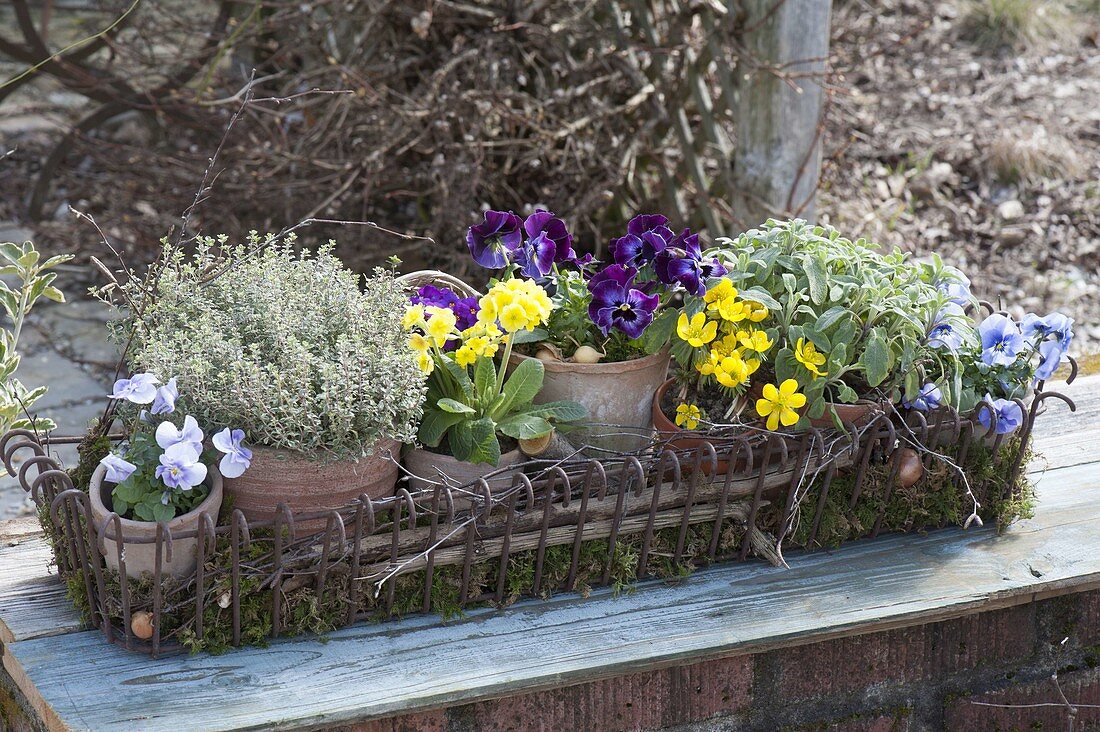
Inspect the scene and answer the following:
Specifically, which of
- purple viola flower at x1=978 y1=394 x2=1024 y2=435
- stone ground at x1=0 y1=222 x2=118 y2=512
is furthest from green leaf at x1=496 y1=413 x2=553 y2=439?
stone ground at x1=0 y1=222 x2=118 y2=512

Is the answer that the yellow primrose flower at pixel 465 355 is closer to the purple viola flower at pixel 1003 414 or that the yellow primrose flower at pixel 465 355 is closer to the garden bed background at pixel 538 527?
the garden bed background at pixel 538 527

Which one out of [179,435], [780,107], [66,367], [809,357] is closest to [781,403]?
[809,357]

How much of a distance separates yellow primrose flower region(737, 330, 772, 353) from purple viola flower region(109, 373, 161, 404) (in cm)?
96

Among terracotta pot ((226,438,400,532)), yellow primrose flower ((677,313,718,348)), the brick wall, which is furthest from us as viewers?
yellow primrose flower ((677,313,718,348))

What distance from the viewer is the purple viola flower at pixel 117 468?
5.20ft

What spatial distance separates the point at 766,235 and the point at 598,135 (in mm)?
2079

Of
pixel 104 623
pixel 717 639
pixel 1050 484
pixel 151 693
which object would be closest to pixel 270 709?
pixel 151 693

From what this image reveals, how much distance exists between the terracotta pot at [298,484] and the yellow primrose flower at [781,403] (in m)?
0.64

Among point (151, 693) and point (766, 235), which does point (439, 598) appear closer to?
point (151, 693)

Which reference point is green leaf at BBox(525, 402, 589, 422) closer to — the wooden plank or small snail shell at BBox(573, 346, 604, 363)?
small snail shell at BBox(573, 346, 604, 363)

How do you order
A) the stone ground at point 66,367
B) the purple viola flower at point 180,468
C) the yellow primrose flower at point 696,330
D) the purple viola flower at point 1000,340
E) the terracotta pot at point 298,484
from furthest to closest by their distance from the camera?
1. the stone ground at point 66,367
2. the purple viola flower at point 1000,340
3. the yellow primrose flower at point 696,330
4. the terracotta pot at point 298,484
5. the purple viola flower at point 180,468

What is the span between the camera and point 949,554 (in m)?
2.03

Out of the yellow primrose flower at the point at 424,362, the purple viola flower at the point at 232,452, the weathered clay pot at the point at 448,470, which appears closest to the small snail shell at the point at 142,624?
the purple viola flower at the point at 232,452

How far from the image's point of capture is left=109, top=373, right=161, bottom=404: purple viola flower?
1598 mm
